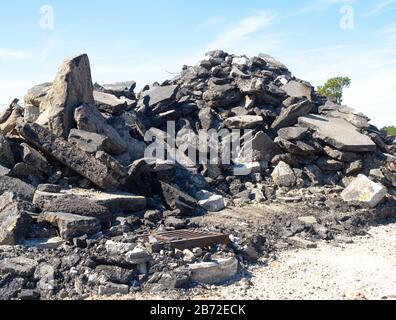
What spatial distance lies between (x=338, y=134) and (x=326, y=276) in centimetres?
566

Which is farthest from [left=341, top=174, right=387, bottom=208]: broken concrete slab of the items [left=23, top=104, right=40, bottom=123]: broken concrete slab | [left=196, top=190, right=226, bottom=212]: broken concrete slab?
[left=23, top=104, right=40, bottom=123]: broken concrete slab

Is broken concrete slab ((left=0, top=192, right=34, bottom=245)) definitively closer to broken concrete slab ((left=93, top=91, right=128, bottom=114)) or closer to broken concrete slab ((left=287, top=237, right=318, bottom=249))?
broken concrete slab ((left=93, top=91, right=128, bottom=114))

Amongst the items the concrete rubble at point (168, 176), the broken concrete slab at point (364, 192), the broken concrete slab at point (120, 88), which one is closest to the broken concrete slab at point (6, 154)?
the concrete rubble at point (168, 176)

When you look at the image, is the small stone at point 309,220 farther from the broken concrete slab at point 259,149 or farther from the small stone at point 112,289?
the small stone at point 112,289

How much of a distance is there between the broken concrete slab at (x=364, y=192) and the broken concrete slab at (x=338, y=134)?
99cm

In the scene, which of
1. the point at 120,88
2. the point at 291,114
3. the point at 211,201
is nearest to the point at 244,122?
the point at 291,114

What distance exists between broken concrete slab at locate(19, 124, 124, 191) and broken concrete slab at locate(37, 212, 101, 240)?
1297mm

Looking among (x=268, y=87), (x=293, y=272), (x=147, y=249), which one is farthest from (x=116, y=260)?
(x=268, y=87)

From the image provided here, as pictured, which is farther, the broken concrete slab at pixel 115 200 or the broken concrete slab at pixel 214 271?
the broken concrete slab at pixel 115 200

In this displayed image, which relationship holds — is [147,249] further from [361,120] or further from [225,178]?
Answer: [361,120]

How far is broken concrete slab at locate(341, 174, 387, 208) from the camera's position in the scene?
9609mm

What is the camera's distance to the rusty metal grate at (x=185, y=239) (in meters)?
6.43

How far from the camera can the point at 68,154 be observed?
26.2 feet

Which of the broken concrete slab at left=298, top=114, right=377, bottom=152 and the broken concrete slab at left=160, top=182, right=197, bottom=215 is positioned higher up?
the broken concrete slab at left=298, top=114, right=377, bottom=152
